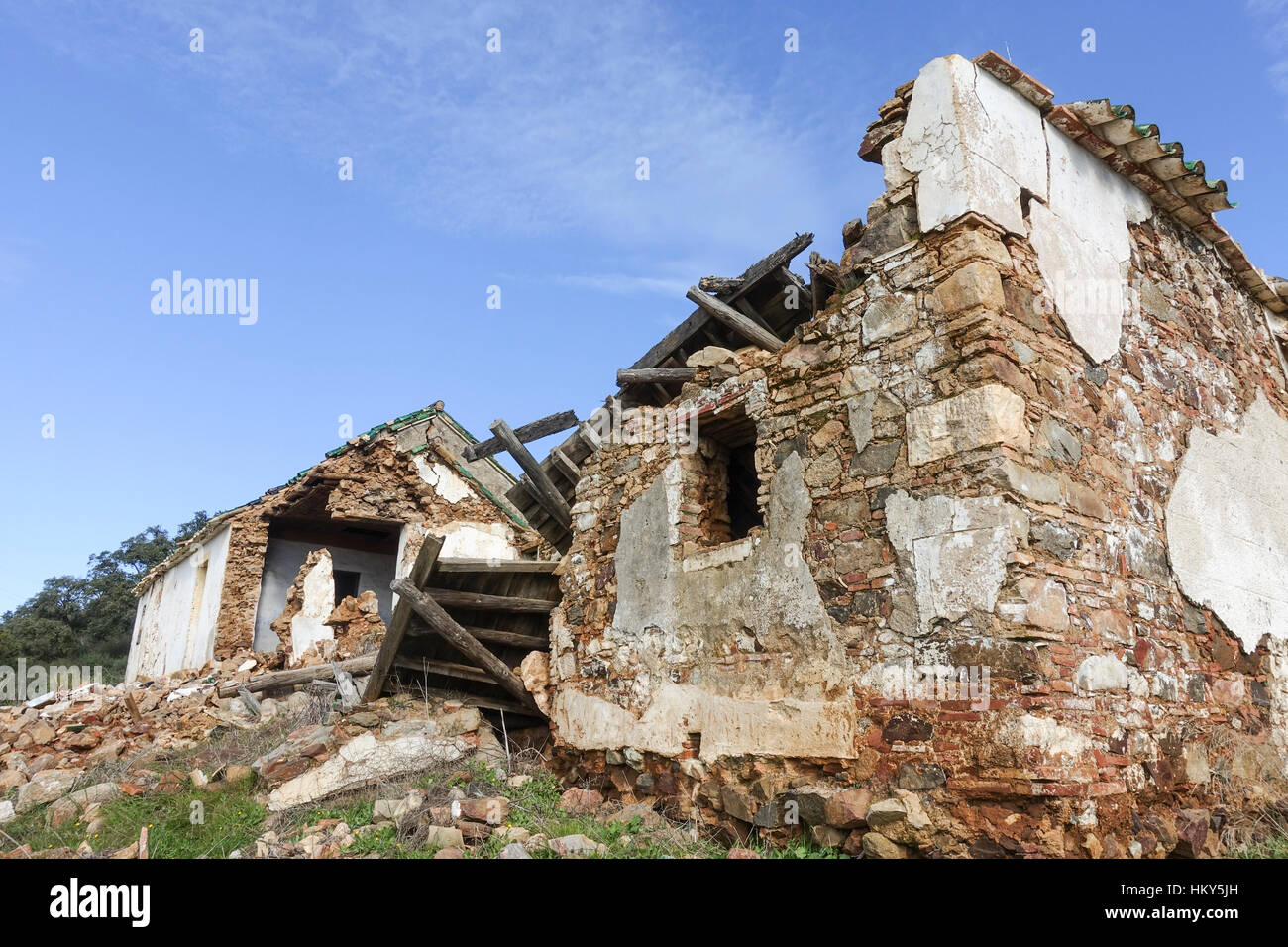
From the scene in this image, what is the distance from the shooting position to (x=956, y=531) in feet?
13.9

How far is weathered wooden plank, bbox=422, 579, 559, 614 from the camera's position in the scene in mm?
7312

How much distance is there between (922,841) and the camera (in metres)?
4.03

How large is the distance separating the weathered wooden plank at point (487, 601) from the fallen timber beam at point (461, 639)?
10 cm

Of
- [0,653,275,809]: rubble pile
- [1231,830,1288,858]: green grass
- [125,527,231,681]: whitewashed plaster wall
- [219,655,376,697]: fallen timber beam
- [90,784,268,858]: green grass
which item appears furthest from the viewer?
[125,527,231,681]: whitewashed plaster wall

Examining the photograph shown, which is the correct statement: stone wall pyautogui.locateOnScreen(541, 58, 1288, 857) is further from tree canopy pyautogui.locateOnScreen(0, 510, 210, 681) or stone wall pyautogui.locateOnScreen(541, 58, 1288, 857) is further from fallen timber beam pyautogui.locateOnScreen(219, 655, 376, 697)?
tree canopy pyautogui.locateOnScreen(0, 510, 210, 681)

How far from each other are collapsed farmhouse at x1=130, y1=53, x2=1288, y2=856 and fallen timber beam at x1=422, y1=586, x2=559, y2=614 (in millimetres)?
25

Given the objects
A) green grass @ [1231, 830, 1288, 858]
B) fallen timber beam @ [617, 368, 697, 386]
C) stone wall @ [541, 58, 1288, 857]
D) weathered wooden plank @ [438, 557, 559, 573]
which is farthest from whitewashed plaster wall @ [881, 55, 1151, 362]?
weathered wooden plank @ [438, 557, 559, 573]

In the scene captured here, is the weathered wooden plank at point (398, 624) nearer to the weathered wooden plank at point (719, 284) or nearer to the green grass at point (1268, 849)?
the weathered wooden plank at point (719, 284)

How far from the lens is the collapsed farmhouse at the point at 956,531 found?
4.14 m

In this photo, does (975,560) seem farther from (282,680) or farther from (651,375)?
(282,680)

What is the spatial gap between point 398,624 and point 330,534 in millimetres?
9031

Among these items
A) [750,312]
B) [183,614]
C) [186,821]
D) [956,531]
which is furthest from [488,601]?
[183,614]
